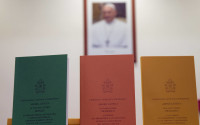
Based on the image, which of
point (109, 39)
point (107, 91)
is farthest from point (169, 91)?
point (109, 39)

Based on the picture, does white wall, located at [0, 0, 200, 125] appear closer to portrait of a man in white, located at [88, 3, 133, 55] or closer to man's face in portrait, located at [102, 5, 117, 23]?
portrait of a man in white, located at [88, 3, 133, 55]

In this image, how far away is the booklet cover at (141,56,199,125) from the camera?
0.82m

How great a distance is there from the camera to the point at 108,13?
1.97m

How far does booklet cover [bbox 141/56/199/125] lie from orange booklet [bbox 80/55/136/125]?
6cm

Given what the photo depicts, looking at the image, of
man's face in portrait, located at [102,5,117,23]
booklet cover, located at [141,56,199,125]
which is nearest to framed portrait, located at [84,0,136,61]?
man's face in portrait, located at [102,5,117,23]

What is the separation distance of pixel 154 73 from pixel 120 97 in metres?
0.17

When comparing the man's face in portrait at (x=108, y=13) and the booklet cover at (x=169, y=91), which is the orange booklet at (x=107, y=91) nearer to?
the booklet cover at (x=169, y=91)

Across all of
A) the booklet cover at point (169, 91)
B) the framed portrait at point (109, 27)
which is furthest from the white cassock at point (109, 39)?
the booklet cover at point (169, 91)

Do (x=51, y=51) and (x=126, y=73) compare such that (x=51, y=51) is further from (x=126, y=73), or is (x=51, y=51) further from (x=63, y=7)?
(x=126, y=73)

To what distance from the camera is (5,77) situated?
75.2 inches

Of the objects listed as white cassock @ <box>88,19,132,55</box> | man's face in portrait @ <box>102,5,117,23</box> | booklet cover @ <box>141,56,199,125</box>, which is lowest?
booklet cover @ <box>141,56,199,125</box>

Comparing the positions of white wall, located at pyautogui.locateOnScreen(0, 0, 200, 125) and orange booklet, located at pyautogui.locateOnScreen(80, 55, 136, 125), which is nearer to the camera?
orange booklet, located at pyautogui.locateOnScreen(80, 55, 136, 125)

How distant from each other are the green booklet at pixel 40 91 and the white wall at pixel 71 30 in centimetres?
107

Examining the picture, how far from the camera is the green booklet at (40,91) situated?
0.80 metres
